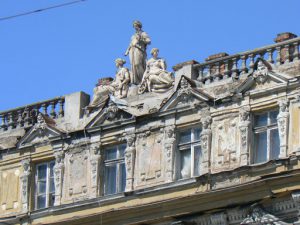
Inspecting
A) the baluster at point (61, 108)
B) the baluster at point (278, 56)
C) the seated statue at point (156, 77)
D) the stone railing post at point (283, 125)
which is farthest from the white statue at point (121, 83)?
the stone railing post at point (283, 125)

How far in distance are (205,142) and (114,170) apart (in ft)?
13.0

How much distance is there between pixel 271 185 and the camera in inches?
1823

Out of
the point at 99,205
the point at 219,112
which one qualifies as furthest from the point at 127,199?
the point at 219,112

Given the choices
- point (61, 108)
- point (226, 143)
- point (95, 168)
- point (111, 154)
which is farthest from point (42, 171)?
point (226, 143)

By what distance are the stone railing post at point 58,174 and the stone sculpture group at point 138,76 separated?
1962 millimetres

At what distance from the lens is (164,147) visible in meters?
49.8

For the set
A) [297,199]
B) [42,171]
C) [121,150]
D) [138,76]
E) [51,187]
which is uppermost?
[138,76]

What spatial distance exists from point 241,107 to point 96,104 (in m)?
6.17

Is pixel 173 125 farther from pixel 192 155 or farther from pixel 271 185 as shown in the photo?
pixel 271 185

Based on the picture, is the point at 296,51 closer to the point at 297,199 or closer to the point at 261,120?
the point at 261,120

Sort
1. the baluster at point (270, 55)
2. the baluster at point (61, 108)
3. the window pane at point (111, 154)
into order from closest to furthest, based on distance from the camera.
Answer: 1. the baluster at point (270, 55)
2. the window pane at point (111, 154)
3. the baluster at point (61, 108)

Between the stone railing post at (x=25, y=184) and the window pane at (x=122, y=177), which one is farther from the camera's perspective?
the stone railing post at (x=25, y=184)

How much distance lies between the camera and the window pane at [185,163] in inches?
1940

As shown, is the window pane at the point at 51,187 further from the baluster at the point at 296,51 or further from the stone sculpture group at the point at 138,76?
the baluster at the point at 296,51
